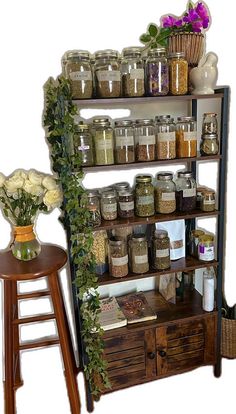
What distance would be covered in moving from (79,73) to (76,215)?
0.56 meters

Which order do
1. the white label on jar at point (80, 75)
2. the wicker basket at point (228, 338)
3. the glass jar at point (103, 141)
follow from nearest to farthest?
the white label on jar at point (80, 75)
the glass jar at point (103, 141)
the wicker basket at point (228, 338)

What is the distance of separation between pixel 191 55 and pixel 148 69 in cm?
23

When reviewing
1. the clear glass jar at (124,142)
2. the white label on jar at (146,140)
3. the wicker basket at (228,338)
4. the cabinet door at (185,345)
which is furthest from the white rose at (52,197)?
the wicker basket at (228,338)

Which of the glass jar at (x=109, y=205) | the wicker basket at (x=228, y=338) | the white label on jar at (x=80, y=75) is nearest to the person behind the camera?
the white label on jar at (x=80, y=75)

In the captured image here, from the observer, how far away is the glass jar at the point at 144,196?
1.75 m

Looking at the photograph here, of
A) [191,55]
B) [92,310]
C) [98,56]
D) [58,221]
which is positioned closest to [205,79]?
[191,55]

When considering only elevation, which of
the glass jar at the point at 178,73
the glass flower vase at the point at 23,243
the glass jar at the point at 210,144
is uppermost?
the glass jar at the point at 178,73

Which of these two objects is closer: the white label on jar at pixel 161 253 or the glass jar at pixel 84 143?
the glass jar at pixel 84 143

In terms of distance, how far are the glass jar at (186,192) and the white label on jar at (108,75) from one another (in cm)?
55

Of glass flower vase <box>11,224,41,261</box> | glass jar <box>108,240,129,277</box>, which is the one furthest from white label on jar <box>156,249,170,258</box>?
glass flower vase <box>11,224,41,261</box>

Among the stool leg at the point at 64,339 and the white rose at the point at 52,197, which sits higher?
the white rose at the point at 52,197

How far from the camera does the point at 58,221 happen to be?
190 cm

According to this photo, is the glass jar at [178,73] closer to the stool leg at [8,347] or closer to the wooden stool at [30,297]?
the wooden stool at [30,297]

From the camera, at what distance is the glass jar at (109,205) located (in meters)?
1.71
